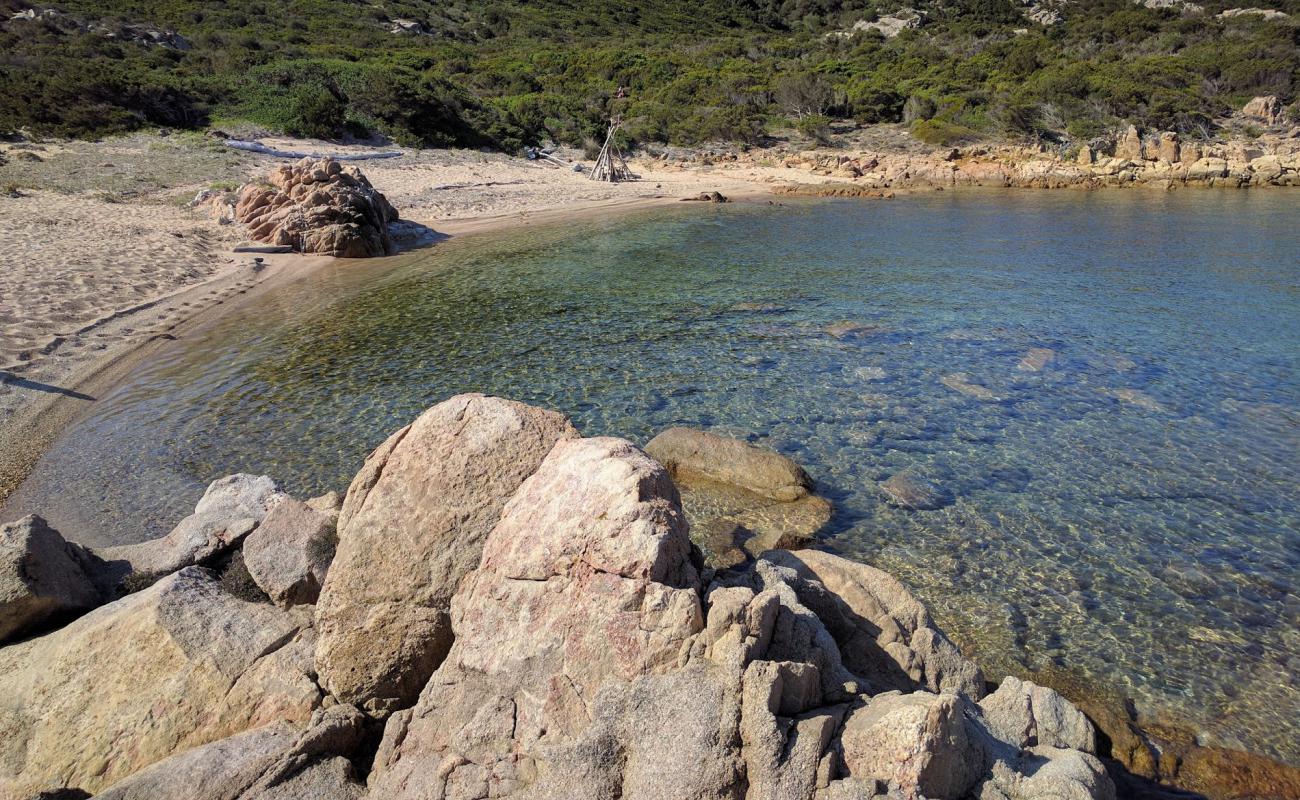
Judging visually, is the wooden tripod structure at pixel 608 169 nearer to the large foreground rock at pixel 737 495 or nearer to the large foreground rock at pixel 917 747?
the large foreground rock at pixel 737 495

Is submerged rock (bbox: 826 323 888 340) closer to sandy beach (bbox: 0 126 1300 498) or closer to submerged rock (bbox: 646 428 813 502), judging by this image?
submerged rock (bbox: 646 428 813 502)

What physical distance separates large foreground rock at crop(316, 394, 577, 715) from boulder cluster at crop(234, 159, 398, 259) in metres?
19.9

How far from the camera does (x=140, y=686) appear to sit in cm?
484

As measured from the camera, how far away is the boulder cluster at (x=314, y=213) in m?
22.7

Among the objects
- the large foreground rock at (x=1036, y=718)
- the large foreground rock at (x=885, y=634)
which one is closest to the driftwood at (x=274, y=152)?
the large foreground rock at (x=885, y=634)

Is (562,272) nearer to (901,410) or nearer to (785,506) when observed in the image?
(901,410)

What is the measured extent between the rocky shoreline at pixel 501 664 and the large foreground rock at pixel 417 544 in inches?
0.6

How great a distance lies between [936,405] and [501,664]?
362 inches

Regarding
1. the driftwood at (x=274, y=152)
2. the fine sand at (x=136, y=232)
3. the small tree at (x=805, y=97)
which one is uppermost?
the small tree at (x=805, y=97)

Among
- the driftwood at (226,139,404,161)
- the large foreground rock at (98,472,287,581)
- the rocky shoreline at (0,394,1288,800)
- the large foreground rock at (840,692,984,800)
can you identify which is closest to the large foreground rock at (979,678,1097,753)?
the rocky shoreline at (0,394,1288,800)

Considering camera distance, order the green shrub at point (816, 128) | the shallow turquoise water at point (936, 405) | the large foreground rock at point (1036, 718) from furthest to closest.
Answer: the green shrub at point (816, 128) → the shallow turquoise water at point (936, 405) → the large foreground rock at point (1036, 718)

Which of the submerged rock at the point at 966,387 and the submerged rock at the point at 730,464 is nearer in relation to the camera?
the submerged rock at the point at 730,464

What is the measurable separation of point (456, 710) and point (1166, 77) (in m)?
59.1

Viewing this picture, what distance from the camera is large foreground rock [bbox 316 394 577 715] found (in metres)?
4.79
